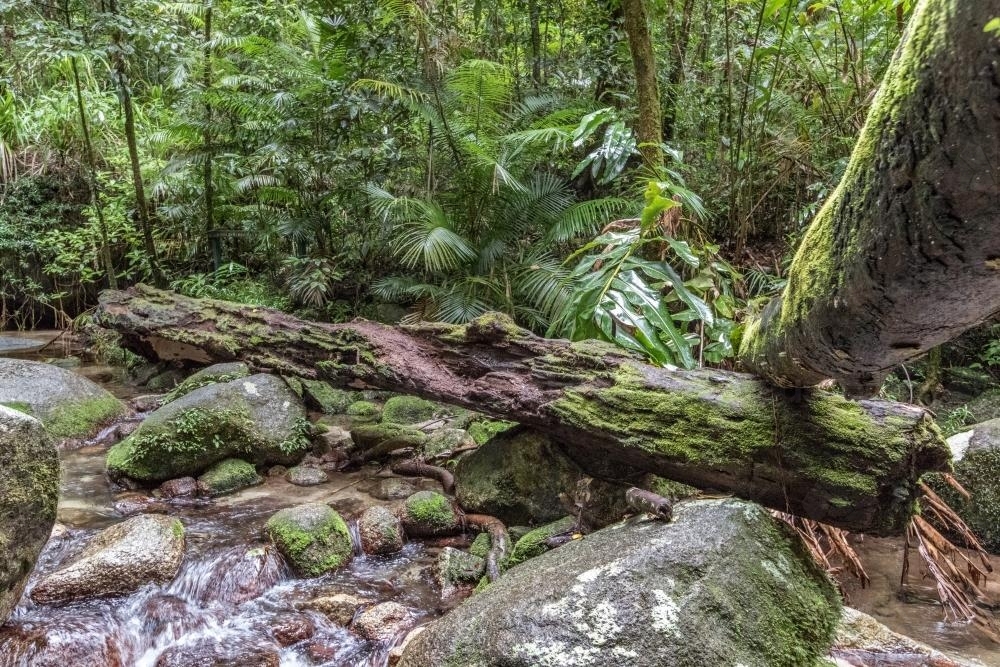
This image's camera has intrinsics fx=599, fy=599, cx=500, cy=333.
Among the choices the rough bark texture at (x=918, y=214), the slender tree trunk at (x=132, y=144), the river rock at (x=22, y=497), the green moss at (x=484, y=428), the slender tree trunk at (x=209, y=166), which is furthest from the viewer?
the slender tree trunk at (x=209, y=166)

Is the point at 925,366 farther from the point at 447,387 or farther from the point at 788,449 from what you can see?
the point at 447,387

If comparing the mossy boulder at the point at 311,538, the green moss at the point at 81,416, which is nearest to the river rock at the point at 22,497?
the mossy boulder at the point at 311,538

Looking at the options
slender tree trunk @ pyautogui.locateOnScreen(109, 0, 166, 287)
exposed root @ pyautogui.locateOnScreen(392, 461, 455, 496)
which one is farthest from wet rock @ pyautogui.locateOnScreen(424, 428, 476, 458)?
slender tree trunk @ pyautogui.locateOnScreen(109, 0, 166, 287)

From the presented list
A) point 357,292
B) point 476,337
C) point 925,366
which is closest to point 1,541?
point 476,337

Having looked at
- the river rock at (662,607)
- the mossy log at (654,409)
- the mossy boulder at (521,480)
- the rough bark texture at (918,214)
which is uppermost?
the rough bark texture at (918,214)

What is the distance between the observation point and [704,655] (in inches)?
75.4

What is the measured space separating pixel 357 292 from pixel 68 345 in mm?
4031

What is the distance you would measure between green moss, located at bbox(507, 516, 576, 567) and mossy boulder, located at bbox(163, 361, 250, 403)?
10.2 ft

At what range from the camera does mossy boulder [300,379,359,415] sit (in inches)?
227

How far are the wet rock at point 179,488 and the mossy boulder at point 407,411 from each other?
65.9 inches

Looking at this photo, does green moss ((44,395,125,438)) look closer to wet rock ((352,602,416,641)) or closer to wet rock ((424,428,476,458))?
wet rock ((424,428,476,458))

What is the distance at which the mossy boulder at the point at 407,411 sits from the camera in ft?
17.8

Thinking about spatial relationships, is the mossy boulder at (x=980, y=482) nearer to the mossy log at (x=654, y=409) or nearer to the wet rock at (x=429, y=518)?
the mossy log at (x=654, y=409)

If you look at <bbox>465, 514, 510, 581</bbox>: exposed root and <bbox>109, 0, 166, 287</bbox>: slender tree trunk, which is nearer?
<bbox>465, 514, 510, 581</bbox>: exposed root
